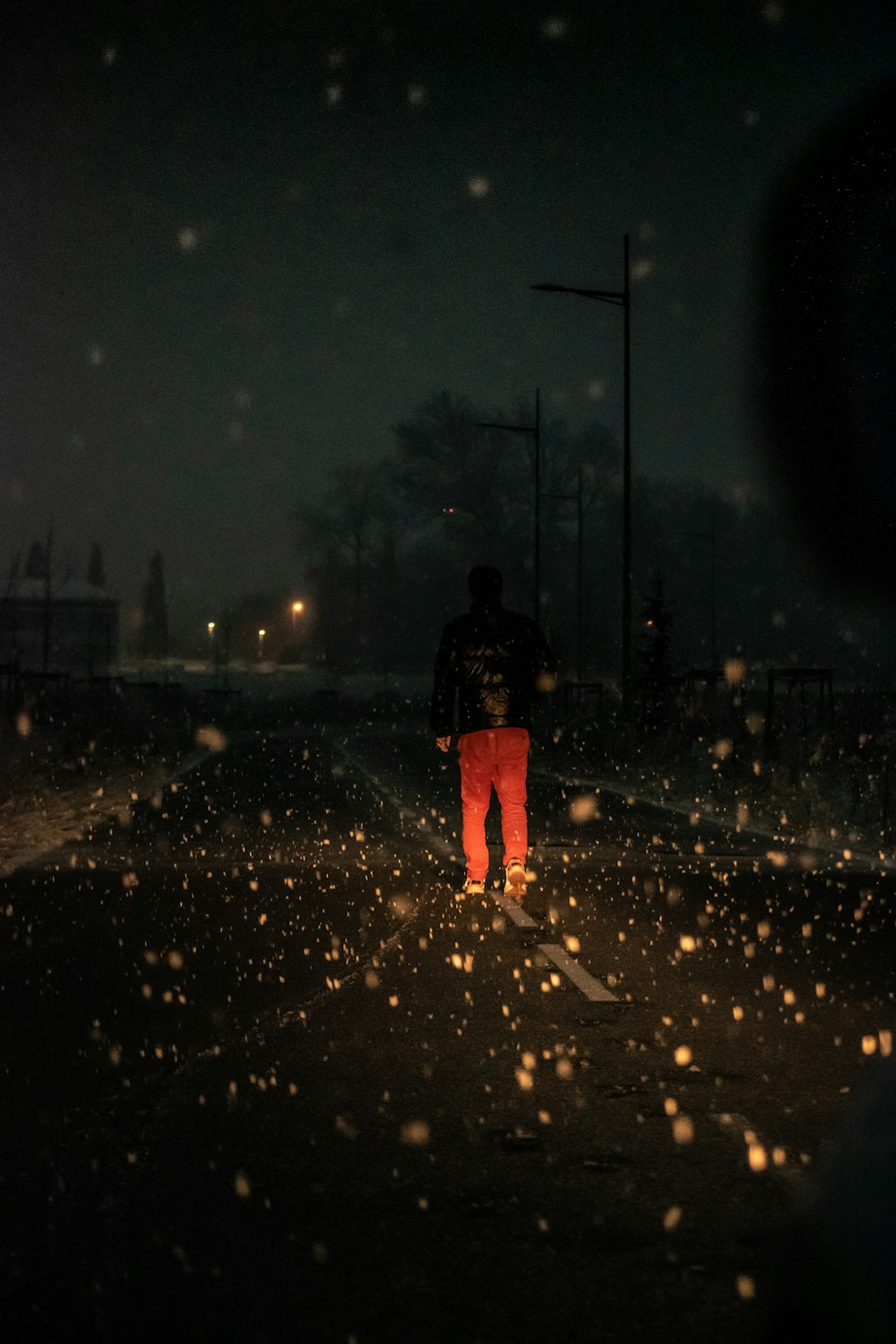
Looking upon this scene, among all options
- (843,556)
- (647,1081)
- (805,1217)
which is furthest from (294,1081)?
(843,556)

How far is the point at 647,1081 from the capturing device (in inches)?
249

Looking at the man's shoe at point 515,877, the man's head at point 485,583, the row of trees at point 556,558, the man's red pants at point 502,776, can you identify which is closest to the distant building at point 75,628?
the row of trees at point 556,558

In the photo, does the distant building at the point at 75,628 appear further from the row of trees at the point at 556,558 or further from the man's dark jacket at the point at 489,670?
the man's dark jacket at the point at 489,670

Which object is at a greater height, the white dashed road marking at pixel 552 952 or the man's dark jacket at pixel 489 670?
the man's dark jacket at pixel 489 670

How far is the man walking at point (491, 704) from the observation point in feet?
38.8

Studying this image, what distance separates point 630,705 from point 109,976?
25314 mm

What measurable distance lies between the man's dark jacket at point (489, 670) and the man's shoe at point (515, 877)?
0.98m

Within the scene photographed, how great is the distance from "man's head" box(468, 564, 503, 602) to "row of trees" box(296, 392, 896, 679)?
57294mm

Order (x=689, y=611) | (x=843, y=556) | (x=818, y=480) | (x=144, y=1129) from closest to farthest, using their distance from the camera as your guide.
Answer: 1. (x=144, y=1129)
2. (x=818, y=480)
3. (x=843, y=556)
4. (x=689, y=611)

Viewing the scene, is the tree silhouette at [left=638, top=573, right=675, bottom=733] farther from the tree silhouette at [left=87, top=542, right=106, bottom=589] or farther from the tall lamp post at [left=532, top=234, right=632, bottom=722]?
the tree silhouette at [left=87, top=542, right=106, bottom=589]

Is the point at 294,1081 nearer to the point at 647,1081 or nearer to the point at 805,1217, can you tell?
the point at 647,1081

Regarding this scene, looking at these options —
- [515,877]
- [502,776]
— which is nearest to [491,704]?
[502,776]

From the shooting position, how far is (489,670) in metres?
11.9

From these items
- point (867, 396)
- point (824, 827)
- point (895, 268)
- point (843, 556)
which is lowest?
point (824, 827)
